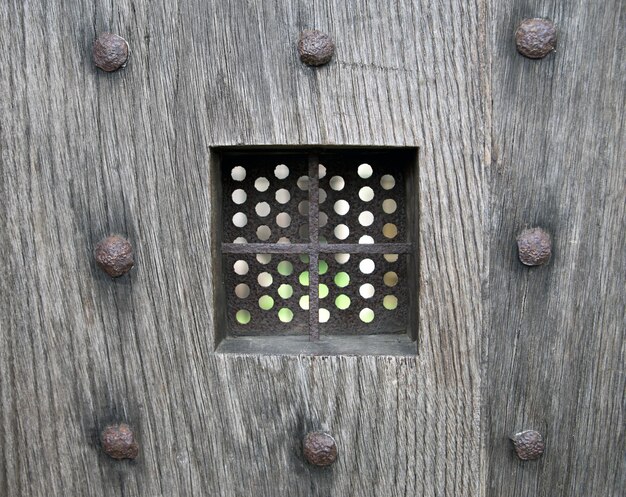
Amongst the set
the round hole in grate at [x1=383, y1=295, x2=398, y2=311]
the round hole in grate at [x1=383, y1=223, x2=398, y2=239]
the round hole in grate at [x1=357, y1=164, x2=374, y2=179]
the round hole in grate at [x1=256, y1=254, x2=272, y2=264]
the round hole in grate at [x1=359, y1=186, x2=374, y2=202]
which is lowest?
the round hole in grate at [x1=383, y1=295, x2=398, y2=311]

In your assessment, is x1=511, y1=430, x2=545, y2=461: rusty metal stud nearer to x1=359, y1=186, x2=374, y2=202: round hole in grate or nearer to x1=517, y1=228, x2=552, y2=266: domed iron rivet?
x1=517, y1=228, x2=552, y2=266: domed iron rivet

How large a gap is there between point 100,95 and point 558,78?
1.77 ft

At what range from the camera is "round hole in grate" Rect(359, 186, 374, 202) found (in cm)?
70

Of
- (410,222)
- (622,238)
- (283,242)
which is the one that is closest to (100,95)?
(283,242)

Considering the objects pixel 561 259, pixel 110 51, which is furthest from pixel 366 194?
pixel 110 51

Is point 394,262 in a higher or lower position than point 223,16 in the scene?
lower

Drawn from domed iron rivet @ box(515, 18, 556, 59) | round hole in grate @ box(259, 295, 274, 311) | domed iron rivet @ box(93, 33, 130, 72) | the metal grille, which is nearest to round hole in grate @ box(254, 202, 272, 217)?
the metal grille

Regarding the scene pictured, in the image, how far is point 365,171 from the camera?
703mm

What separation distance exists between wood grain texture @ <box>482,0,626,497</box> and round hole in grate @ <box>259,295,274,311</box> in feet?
0.91

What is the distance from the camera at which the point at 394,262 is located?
0.71 metres

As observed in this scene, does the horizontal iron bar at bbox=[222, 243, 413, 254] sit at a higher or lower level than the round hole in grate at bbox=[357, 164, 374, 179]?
lower

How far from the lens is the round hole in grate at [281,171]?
2.31 feet

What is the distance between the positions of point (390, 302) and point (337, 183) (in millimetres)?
171

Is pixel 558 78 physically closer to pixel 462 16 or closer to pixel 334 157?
pixel 462 16
